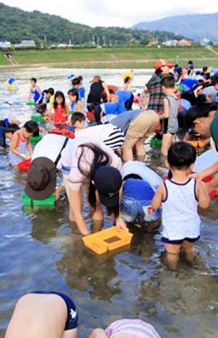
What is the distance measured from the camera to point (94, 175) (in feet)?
12.0

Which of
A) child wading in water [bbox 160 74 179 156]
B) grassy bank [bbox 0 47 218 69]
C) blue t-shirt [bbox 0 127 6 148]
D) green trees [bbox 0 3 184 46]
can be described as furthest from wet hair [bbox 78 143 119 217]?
green trees [bbox 0 3 184 46]

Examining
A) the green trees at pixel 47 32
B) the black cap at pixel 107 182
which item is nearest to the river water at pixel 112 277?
the black cap at pixel 107 182

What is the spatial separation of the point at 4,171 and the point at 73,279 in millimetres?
3483

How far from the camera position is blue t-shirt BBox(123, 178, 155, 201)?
4.14m

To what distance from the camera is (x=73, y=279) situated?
358 cm

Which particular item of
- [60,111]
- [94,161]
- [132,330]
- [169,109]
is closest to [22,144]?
[169,109]

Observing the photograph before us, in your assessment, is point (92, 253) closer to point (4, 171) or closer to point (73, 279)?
point (73, 279)

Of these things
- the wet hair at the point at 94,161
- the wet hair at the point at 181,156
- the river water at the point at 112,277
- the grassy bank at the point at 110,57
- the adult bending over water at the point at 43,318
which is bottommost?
the grassy bank at the point at 110,57

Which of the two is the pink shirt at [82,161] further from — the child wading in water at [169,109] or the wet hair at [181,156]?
the child wading in water at [169,109]

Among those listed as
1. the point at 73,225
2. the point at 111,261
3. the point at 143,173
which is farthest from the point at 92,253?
the point at 143,173

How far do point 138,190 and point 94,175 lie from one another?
0.67 metres

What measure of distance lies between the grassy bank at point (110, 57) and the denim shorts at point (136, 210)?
39.6m

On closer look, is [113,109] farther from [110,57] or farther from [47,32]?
[47,32]

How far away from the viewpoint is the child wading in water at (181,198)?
3.40m
